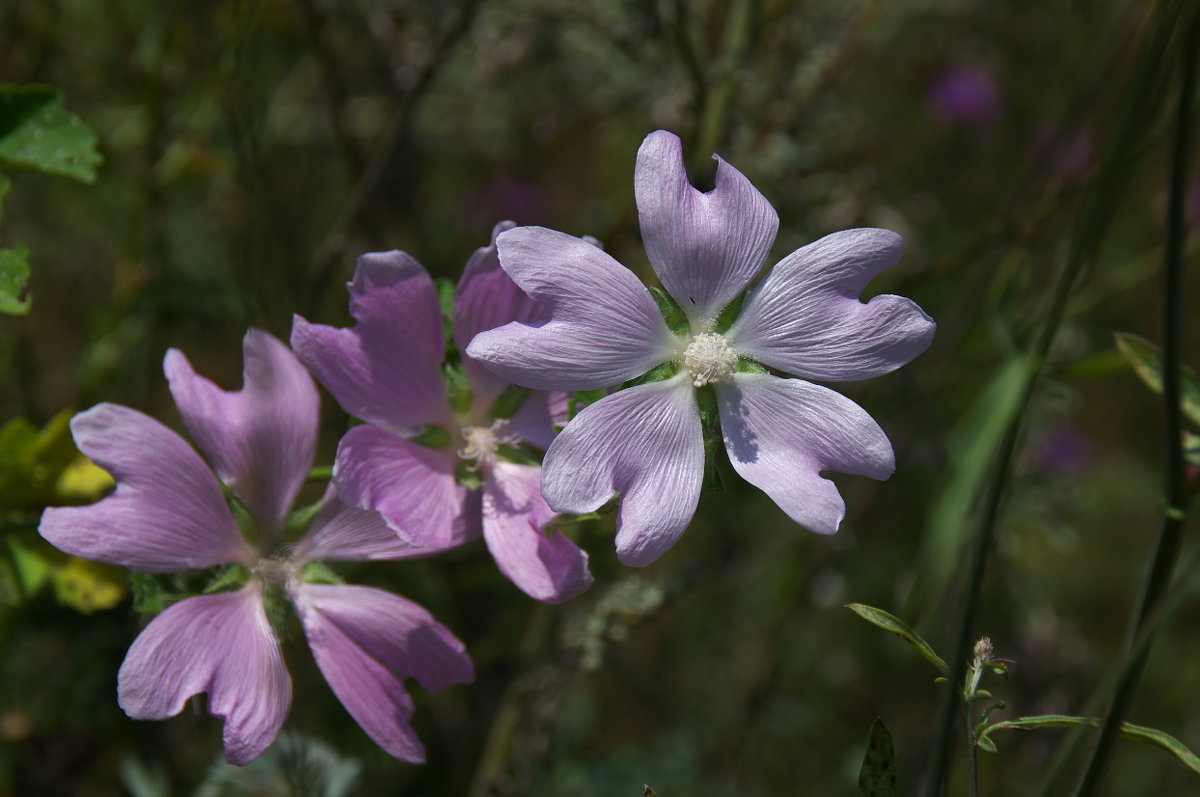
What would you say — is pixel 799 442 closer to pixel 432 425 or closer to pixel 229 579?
pixel 432 425

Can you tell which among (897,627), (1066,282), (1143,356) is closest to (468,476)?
(897,627)

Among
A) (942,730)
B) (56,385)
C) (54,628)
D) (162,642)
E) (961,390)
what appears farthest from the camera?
(56,385)

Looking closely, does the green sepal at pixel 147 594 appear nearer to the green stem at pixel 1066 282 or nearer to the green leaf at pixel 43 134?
the green leaf at pixel 43 134

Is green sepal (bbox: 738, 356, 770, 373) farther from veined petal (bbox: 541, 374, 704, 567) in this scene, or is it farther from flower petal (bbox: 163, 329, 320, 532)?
flower petal (bbox: 163, 329, 320, 532)

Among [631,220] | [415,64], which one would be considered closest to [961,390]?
[631,220]

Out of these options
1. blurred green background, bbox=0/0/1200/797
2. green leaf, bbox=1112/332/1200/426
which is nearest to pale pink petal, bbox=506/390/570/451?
blurred green background, bbox=0/0/1200/797

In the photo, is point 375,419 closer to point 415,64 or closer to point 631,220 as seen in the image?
point 631,220
